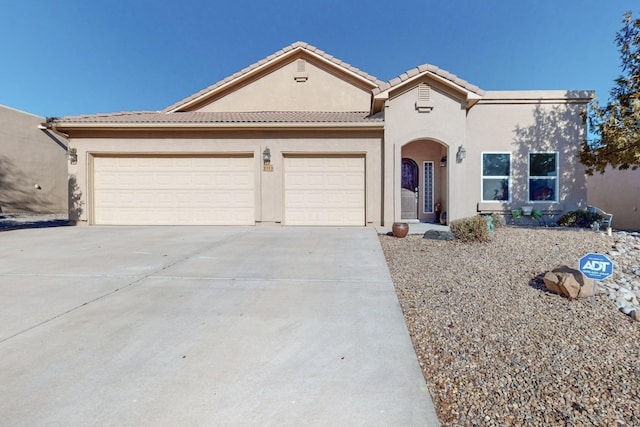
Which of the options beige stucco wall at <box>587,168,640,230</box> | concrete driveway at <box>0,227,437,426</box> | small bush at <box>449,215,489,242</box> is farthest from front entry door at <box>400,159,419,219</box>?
beige stucco wall at <box>587,168,640,230</box>

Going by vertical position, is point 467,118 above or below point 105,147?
above

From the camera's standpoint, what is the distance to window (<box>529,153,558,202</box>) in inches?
410

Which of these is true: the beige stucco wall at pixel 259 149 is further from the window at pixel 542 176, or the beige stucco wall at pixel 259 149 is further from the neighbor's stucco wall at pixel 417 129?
the window at pixel 542 176

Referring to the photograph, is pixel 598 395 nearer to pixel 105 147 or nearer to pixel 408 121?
pixel 408 121

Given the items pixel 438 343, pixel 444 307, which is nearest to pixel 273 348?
pixel 438 343

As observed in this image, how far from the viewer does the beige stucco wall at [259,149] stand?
391 inches

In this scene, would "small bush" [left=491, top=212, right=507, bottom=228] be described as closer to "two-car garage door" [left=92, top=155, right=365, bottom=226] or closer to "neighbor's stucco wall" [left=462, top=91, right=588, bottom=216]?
"neighbor's stucco wall" [left=462, top=91, right=588, bottom=216]

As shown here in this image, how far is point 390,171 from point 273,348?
804cm

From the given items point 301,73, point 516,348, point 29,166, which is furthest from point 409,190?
point 29,166

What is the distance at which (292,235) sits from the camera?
8211 millimetres

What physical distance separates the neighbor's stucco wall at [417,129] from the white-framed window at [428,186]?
1.82 meters

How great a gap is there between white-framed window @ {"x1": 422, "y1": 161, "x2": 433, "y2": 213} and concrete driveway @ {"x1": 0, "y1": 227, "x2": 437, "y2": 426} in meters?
7.13

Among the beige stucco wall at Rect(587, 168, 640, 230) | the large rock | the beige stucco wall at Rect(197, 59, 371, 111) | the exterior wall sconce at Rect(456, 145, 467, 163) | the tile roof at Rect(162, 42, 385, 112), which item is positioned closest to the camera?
the large rock

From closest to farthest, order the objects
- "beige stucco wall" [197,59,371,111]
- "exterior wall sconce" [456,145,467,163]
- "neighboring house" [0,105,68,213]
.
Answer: "exterior wall sconce" [456,145,467,163], "beige stucco wall" [197,59,371,111], "neighboring house" [0,105,68,213]
